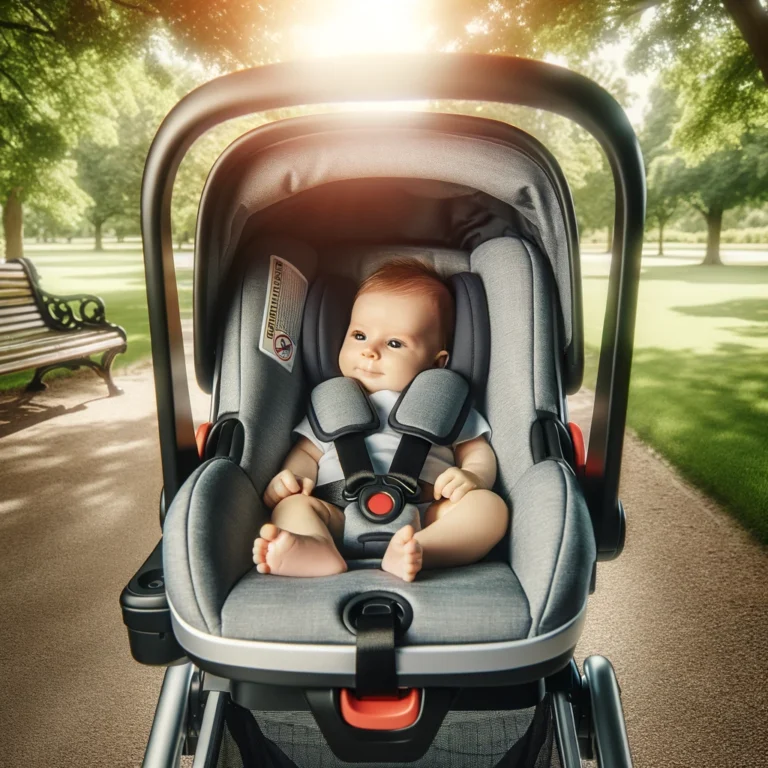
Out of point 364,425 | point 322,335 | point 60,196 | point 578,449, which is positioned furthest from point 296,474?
point 60,196

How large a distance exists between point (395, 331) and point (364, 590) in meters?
0.98

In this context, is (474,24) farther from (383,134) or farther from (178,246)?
(178,246)

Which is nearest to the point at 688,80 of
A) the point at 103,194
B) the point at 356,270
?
the point at 356,270

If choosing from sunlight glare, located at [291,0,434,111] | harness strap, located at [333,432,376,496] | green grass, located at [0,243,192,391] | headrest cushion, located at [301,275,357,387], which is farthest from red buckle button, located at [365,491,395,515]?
sunlight glare, located at [291,0,434,111]

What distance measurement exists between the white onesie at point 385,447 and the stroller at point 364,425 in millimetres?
63

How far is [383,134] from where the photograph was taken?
5.81 feet

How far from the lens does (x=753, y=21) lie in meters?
6.96

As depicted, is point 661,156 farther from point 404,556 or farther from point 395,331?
point 404,556

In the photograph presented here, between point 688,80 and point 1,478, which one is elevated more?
point 688,80

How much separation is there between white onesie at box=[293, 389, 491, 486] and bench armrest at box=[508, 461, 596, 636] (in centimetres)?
38

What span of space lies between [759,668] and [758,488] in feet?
5.63

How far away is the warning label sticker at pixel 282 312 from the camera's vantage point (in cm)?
207

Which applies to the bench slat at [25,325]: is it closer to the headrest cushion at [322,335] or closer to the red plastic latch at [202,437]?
the headrest cushion at [322,335]

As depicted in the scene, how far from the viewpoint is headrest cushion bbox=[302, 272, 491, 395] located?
7.04ft
